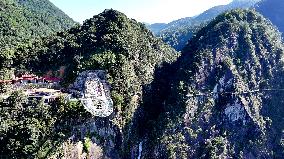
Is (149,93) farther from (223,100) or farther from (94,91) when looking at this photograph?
(94,91)

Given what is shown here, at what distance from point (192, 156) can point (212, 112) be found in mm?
11291

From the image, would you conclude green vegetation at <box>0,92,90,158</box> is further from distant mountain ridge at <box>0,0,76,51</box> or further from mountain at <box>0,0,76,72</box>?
distant mountain ridge at <box>0,0,76,51</box>

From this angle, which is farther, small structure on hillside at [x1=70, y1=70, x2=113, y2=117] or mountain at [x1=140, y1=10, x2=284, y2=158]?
mountain at [x1=140, y1=10, x2=284, y2=158]

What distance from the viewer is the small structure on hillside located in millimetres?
69562

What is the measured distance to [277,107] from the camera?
95938mm

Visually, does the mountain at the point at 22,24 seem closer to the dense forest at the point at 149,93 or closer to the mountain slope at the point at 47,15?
the mountain slope at the point at 47,15

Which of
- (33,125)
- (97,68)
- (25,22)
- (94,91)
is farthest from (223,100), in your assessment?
(25,22)

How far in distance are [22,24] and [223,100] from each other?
56533 millimetres

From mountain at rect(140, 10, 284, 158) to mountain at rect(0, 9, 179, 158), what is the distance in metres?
5.71

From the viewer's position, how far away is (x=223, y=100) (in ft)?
298

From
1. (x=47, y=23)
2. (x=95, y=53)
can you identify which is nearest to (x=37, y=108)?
(x=95, y=53)

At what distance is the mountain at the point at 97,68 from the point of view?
211ft

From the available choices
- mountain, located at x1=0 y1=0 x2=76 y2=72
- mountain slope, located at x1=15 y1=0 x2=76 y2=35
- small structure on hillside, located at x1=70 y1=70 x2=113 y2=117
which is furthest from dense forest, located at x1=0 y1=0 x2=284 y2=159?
mountain slope, located at x1=15 y1=0 x2=76 y2=35

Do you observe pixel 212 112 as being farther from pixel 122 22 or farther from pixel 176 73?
pixel 122 22
